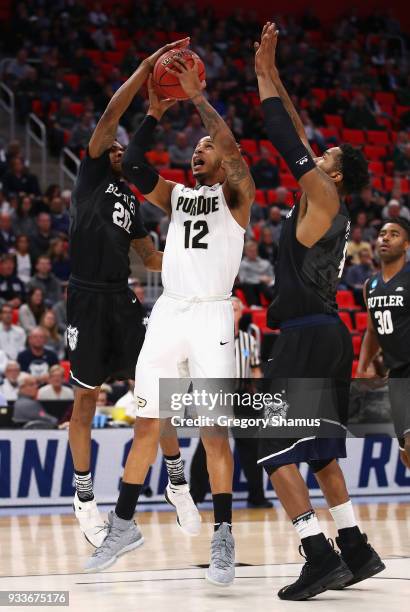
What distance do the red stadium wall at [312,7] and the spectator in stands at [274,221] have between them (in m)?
8.73

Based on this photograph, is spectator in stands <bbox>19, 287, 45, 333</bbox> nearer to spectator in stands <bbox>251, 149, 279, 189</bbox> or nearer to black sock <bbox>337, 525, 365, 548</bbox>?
spectator in stands <bbox>251, 149, 279, 189</bbox>

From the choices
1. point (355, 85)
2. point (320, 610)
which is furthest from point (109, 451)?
point (355, 85)

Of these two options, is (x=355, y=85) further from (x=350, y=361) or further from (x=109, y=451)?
(x=350, y=361)

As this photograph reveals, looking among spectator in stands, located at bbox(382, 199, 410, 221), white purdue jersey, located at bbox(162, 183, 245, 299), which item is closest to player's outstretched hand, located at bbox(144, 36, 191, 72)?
white purdue jersey, located at bbox(162, 183, 245, 299)

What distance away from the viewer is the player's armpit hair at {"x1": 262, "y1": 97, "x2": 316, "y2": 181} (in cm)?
611

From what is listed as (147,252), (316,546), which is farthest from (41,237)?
(316,546)

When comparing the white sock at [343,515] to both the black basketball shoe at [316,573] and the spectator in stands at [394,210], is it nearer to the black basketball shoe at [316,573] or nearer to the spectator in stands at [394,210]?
the black basketball shoe at [316,573]

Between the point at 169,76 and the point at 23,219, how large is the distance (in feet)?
30.8

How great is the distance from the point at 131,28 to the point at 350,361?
1716cm

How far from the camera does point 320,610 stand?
19.5 feet

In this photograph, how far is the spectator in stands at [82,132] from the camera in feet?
60.9

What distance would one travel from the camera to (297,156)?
241 inches

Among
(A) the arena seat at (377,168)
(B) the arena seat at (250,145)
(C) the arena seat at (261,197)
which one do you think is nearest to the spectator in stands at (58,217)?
(C) the arena seat at (261,197)

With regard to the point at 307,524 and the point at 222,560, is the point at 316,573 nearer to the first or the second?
the point at 307,524
